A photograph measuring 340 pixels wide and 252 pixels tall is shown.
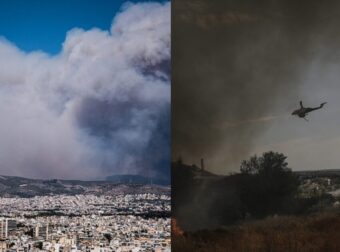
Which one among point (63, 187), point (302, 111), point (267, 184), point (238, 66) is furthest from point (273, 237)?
point (63, 187)

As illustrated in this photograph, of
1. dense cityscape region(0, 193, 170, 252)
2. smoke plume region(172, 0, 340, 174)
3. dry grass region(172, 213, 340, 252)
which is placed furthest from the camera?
smoke plume region(172, 0, 340, 174)

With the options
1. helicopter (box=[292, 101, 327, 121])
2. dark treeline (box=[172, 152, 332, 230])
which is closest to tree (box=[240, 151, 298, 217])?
dark treeline (box=[172, 152, 332, 230])

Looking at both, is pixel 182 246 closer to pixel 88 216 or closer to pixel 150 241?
pixel 150 241

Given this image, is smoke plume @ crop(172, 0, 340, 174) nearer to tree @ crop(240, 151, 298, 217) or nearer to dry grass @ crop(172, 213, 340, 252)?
tree @ crop(240, 151, 298, 217)

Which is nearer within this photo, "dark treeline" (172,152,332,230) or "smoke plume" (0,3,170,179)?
"smoke plume" (0,3,170,179)

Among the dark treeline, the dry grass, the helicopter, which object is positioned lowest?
the dry grass

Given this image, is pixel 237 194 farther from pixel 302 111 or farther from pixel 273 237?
pixel 302 111

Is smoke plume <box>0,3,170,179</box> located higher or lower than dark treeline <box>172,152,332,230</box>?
higher

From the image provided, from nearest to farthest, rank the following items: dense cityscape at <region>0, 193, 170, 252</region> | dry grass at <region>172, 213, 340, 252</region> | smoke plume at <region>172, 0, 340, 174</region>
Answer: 1. dense cityscape at <region>0, 193, 170, 252</region>
2. dry grass at <region>172, 213, 340, 252</region>
3. smoke plume at <region>172, 0, 340, 174</region>
